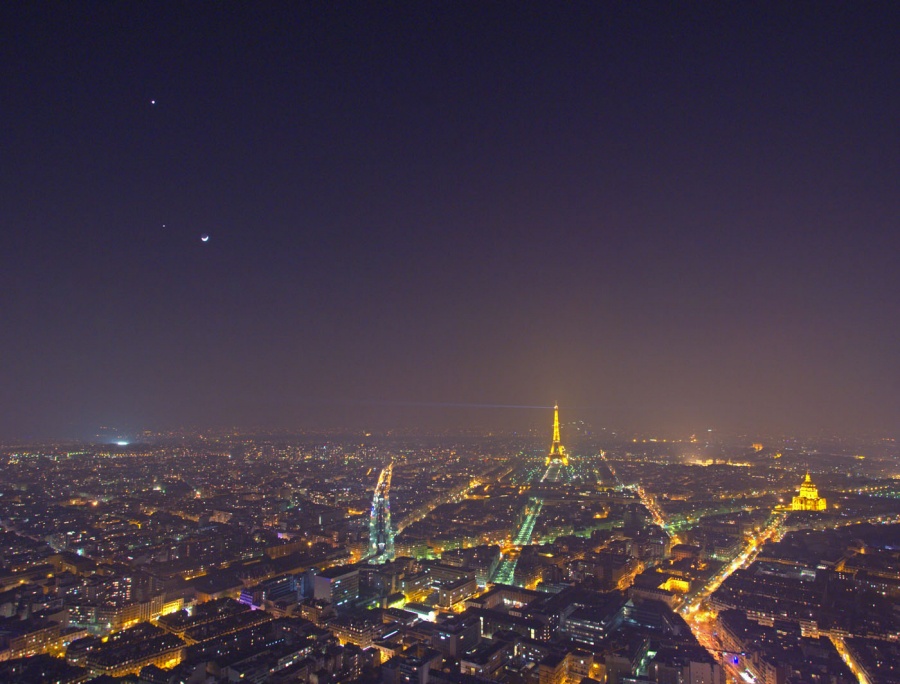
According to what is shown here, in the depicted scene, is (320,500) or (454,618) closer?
(454,618)

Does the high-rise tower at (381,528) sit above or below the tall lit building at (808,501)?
below

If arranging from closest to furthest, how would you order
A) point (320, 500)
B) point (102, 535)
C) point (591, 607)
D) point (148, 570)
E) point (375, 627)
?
point (375, 627)
point (591, 607)
point (148, 570)
point (102, 535)
point (320, 500)

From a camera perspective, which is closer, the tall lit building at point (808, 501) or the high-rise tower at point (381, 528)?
the high-rise tower at point (381, 528)

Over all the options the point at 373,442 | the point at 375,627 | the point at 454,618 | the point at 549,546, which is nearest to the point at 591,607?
the point at 454,618

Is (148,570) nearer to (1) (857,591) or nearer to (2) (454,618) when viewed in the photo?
(2) (454,618)

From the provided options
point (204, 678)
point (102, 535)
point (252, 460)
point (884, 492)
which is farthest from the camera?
point (252, 460)
